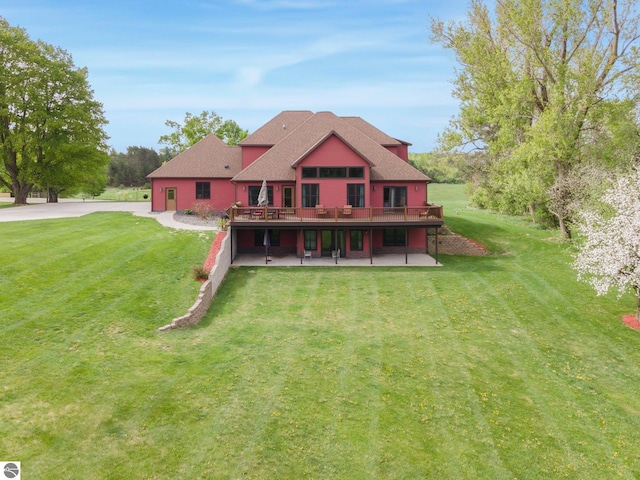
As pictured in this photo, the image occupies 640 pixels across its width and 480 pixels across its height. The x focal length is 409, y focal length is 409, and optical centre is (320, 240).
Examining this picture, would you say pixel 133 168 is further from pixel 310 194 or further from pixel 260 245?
pixel 310 194

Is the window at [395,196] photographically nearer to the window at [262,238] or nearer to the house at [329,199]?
the house at [329,199]

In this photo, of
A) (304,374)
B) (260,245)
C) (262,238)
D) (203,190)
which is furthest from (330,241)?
(304,374)

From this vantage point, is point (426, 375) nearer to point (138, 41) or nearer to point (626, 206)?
point (626, 206)

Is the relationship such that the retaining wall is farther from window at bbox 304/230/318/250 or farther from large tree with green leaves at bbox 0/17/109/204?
large tree with green leaves at bbox 0/17/109/204

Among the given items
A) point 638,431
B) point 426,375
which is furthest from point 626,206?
point 426,375

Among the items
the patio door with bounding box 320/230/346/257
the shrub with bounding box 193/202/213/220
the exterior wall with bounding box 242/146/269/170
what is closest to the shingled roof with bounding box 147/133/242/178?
the exterior wall with bounding box 242/146/269/170
